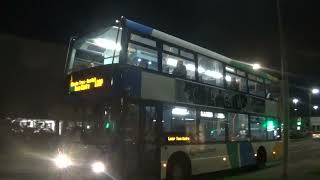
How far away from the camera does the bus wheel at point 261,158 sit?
68.0ft

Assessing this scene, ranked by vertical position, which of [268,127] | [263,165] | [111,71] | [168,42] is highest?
[168,42]

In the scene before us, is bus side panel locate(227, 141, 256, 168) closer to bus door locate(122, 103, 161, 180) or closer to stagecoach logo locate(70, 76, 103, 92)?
bus door locate(122, 103, 161, 180)

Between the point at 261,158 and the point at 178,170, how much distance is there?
7135mm

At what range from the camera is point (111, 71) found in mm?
12930

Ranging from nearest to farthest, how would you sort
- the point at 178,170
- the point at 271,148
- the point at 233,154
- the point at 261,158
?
1. the point at 178,170
2. the point at 233,154
3. the point at 261,158
4. the point at 271,148

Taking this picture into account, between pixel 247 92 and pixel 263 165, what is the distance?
3.70 metres

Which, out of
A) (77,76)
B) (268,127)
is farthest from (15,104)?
(77,76)

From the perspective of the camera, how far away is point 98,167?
12.4 m

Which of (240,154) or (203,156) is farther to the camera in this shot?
(240,154)

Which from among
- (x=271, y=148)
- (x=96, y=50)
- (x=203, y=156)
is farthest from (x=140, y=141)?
(x=271, y=148)

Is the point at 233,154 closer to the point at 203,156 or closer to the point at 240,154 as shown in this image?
the point at 240,154

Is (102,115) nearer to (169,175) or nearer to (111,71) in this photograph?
(111,71)

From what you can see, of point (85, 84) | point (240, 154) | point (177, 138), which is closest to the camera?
point (85, 84)

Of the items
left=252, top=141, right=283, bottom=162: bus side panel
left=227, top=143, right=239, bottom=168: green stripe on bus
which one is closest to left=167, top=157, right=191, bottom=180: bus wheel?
left=227, top=143, right=239, bottom=168: green stripe on bus
